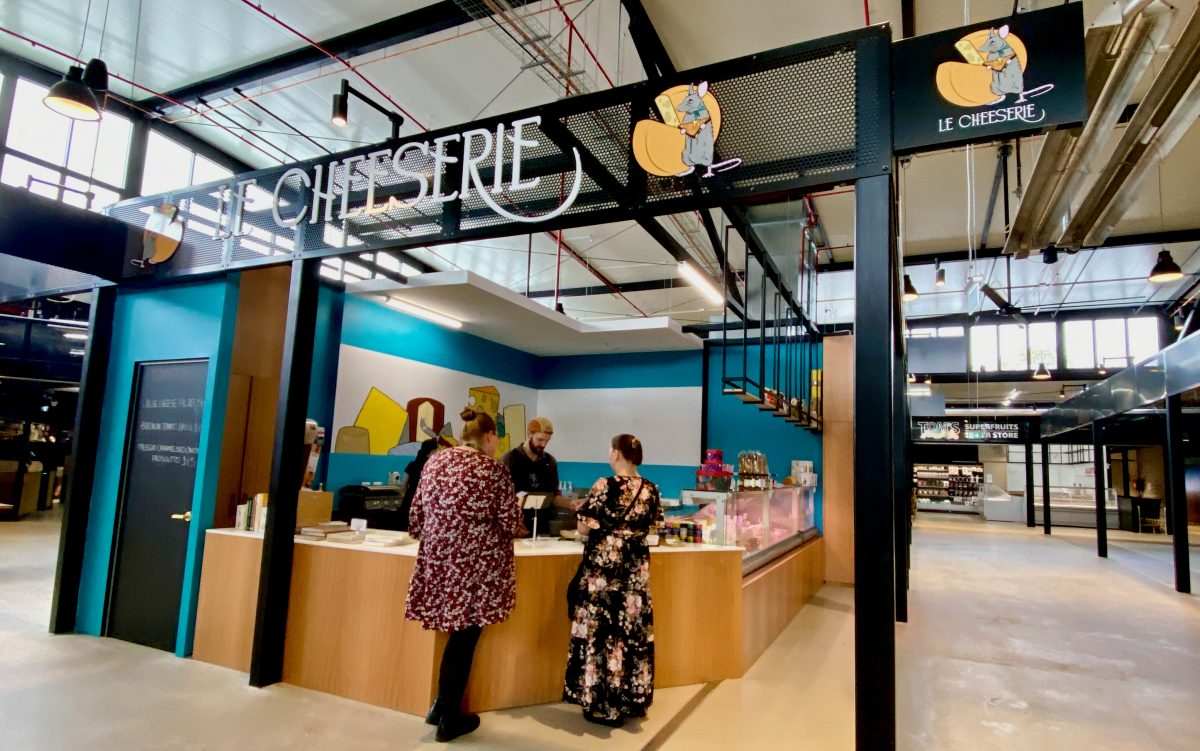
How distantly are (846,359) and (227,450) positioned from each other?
7459 mm

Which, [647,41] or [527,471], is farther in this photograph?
[647,41]

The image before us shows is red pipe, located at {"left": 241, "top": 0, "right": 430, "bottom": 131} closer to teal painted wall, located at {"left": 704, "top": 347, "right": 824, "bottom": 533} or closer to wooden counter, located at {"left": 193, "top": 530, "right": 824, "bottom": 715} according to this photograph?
wooden counter, located at {"left": 193, "top": 530, "right": 824, "bottom": 715}

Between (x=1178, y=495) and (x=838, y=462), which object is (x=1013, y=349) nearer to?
(x=1178, y=495)

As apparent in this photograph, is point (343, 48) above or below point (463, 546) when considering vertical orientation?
above

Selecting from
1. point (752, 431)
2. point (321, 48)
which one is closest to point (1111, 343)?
point (752, 431)

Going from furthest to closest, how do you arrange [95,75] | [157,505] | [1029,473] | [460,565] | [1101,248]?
[1029,473] < [1101,248] < [157,505] < [95,75] < [460,565]

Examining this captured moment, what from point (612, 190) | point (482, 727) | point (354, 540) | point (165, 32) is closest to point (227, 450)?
point (354, 540)

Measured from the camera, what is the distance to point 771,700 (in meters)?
3.99

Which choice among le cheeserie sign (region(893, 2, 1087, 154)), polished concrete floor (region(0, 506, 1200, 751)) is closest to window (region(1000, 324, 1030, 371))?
polished concrete floor (region(0, 506, 1200, 751))

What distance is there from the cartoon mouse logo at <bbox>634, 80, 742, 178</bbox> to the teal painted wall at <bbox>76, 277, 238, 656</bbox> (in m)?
3.40

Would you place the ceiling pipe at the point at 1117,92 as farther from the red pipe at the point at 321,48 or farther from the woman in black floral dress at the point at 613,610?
the red pipe at the point at 321,48

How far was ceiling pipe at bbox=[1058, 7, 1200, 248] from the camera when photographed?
3.47m

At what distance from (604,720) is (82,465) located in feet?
14.7

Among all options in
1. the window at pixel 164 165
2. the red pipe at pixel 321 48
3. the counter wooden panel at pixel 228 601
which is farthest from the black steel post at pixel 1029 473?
the window at pixel 164 165
